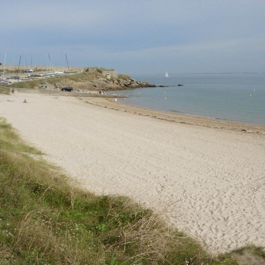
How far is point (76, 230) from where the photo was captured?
7395 millimetres

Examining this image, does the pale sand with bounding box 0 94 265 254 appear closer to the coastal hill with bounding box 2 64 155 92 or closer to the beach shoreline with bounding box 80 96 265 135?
the beach shoreline with bounding box 80 96 265 135

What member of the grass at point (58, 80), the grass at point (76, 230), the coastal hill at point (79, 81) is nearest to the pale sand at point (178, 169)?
the grass at point (76, 230)

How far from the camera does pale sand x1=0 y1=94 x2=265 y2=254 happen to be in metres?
10.5

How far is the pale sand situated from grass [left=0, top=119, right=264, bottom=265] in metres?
1.38

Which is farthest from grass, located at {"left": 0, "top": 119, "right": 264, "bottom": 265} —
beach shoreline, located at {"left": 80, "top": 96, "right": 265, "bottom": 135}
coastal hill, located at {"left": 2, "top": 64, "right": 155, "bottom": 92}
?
coastal hill, located at {"left": 2, "top": 64, "right": 155, "bottom": 92}

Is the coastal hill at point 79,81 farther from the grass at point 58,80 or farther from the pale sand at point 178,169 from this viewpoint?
the pale sand at point 178,169

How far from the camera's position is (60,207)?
8797 millimetres

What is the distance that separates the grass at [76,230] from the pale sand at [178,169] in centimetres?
138

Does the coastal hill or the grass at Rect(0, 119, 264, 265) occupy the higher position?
the coastal hill

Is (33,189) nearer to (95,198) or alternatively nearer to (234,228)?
(95,198)

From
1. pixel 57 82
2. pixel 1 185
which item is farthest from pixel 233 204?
pixel 57 82

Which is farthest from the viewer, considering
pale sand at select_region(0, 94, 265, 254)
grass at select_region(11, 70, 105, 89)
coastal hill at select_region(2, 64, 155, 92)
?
coastal hill at select_region(2, 64, 155, 92)

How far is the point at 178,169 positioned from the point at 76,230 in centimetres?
833

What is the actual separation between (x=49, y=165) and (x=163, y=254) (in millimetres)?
7567
